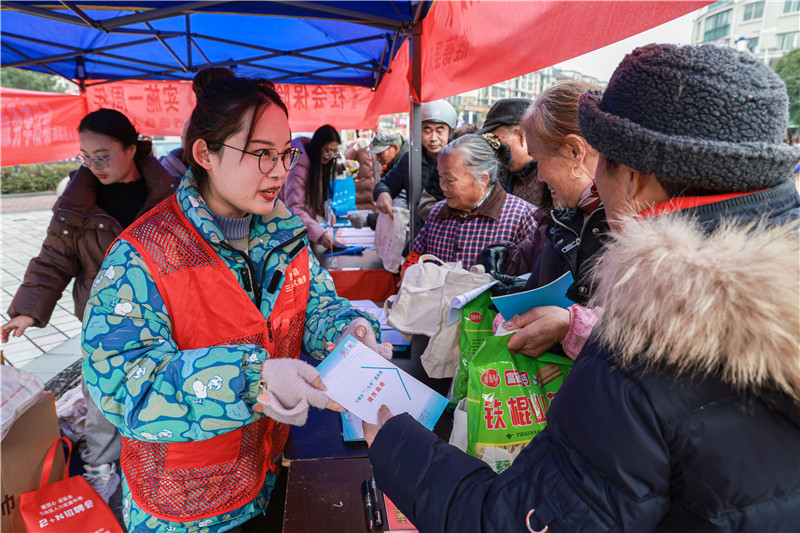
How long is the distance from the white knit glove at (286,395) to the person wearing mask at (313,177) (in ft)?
11.0

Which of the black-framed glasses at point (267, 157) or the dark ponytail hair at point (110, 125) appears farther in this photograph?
the dark ponytail hair at point (110, 125)

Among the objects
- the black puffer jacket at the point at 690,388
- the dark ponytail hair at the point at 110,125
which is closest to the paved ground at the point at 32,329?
the dark ponytail hair at the point at 110,125

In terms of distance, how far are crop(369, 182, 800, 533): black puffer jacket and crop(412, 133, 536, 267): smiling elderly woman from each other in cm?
196

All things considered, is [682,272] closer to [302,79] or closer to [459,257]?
[459,257]

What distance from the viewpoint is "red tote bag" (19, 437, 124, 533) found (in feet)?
6.72

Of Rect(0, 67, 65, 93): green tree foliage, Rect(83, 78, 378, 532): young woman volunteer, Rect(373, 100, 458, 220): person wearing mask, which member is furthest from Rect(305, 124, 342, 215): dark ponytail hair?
Rect(0, 67, 65, 93): green tree foliage

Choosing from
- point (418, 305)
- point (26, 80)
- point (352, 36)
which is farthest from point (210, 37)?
point (26, 80)

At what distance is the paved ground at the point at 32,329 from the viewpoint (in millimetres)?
4059

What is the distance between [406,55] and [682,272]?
3278mm

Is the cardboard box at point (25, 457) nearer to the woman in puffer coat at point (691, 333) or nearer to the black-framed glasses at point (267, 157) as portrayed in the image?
the black-framed glasses at point (267, 157)

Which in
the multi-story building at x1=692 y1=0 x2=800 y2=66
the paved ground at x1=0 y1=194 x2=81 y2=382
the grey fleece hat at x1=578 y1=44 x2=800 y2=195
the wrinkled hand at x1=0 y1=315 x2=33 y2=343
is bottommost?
the paved ground at x1=0 y1=194 x2=81 y2=382

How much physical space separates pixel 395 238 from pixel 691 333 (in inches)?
125

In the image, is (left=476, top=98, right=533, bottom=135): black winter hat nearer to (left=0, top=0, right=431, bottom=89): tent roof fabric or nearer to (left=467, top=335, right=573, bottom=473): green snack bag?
(left=0, top=0, right=431, bottom=89): tent roof fabric

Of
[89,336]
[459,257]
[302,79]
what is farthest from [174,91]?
[89,336]
